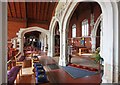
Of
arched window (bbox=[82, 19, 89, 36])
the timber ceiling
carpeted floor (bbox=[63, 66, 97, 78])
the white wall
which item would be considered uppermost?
the timber ceiling

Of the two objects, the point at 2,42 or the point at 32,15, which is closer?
the point at 2,42

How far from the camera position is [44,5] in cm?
1062

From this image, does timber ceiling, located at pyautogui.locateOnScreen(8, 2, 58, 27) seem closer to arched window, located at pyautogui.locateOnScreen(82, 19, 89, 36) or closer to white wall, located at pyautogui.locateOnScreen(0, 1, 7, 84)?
arched window, located at pyautogui.locateOnScreen(82, 19, 89, 36)

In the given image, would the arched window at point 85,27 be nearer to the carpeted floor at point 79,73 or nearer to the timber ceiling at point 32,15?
the timber ceiling at point 32,15

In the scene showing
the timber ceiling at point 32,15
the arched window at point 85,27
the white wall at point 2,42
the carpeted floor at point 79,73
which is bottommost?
the carpeted floor at point 79,73

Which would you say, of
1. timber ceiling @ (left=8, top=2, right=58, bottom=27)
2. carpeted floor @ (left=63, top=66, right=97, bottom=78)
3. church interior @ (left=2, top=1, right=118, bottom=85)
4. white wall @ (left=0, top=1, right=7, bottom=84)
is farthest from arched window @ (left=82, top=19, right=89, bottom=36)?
white wall @ (left=0, top=1, right=7, bottom=84)

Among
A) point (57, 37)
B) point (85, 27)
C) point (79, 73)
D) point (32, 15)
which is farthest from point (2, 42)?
point (57, 37)

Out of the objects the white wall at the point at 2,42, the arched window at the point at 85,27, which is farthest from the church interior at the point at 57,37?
the white wall at the point at 2,42

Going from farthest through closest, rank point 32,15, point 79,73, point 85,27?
1. point 85,27
2. point 32,15
3. point 79,73

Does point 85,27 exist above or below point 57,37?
above

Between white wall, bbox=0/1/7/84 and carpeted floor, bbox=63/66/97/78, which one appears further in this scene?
carpeted floor, bbox=63/66/97/78

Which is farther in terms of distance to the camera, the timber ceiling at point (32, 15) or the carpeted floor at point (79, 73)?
the timber ceiling at point (32, 15)

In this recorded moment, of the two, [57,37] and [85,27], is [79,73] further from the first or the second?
[57,37]

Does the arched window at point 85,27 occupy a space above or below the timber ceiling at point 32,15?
below
